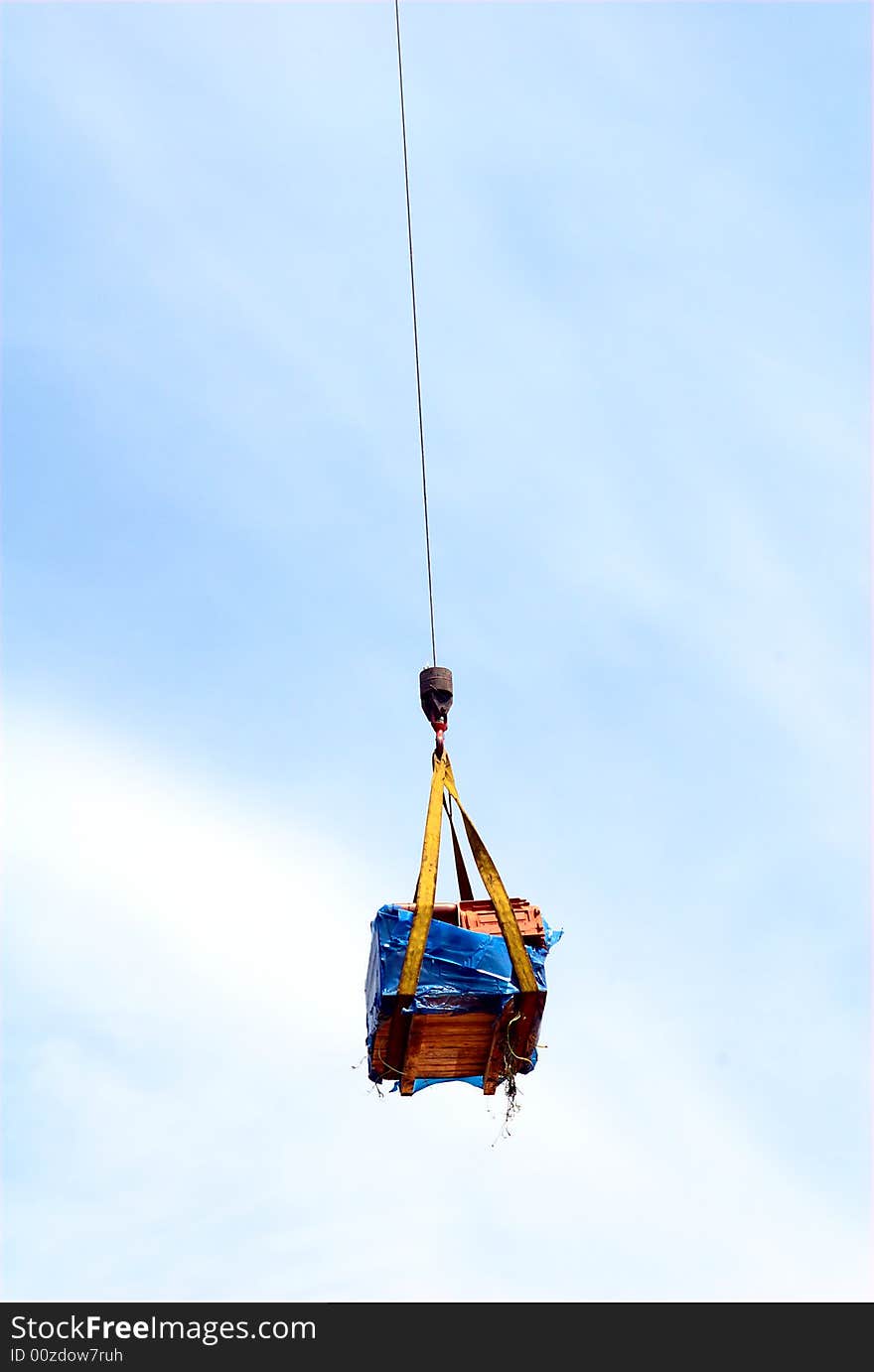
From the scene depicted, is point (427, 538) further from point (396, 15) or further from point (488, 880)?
point (396, 15)

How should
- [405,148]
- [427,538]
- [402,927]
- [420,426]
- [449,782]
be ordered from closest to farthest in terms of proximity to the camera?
[402,927]
[449,782]
[427,538]
[420,426]
[405,148]

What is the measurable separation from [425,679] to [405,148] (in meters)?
9.34

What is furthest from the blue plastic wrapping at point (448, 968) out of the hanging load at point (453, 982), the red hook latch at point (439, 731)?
the red hook latch at point (439, 731)

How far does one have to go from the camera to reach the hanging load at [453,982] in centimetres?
1556

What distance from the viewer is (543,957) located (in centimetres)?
1595

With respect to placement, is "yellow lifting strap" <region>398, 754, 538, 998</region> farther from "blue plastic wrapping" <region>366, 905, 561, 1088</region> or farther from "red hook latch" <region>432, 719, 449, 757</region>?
"red hook latch" <region>432, 719, 449, 757</region>

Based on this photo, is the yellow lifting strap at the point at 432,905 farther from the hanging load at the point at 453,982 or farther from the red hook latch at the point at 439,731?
the red hook latch at the point at 439,731

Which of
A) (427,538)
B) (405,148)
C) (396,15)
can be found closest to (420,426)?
(427,538)

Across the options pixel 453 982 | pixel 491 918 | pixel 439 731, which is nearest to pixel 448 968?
pixel 453 982

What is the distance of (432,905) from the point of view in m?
15.4

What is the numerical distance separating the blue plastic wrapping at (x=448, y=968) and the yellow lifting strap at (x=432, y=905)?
4.9 inches

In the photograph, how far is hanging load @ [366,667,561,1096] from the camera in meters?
15.6

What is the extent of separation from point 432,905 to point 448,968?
2.30ft

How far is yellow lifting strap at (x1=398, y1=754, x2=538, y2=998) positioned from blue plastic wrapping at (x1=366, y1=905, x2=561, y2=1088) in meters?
0.12
